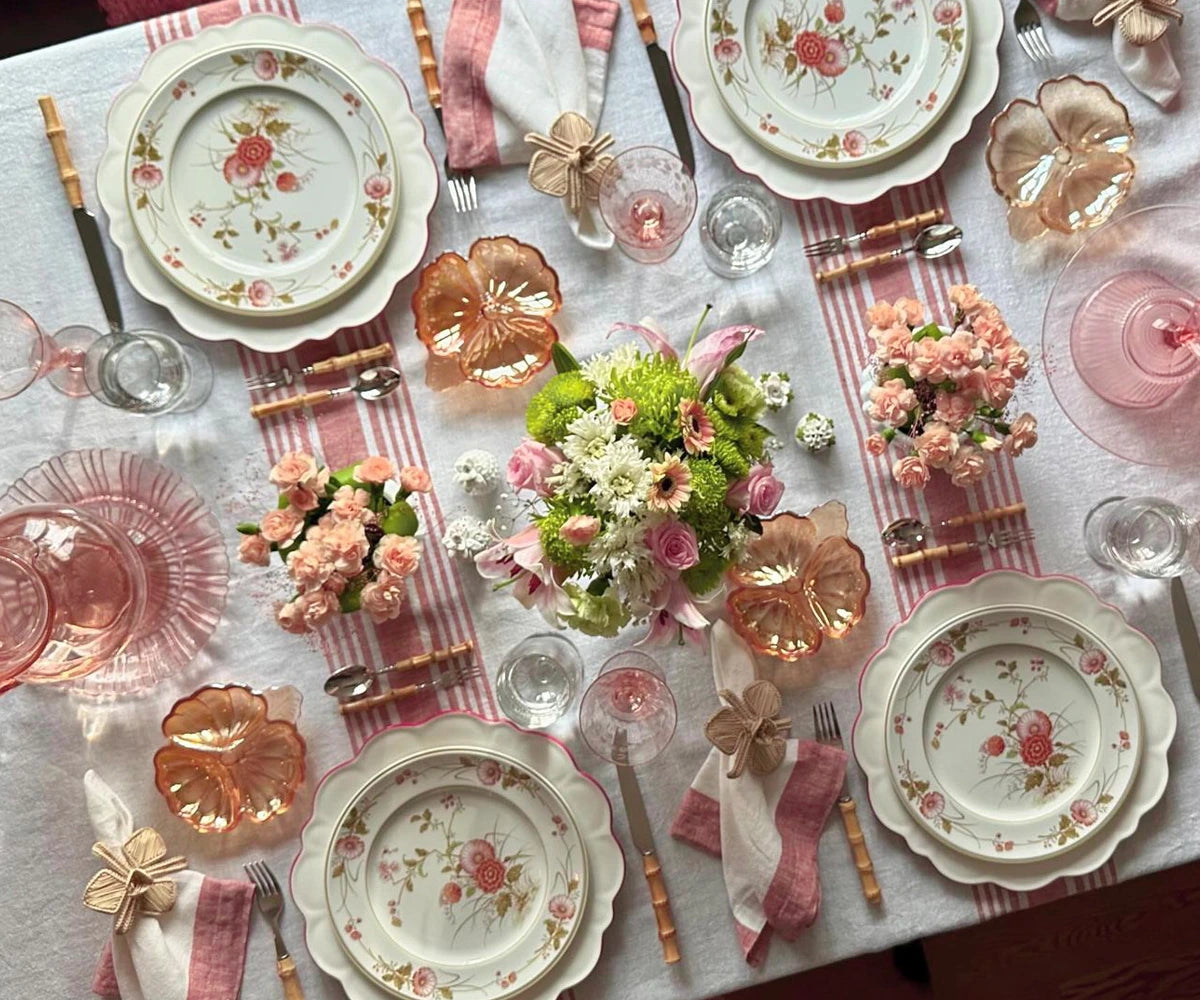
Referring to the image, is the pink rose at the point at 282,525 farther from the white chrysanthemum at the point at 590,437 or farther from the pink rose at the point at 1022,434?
the pink rose at the point at 1022,434

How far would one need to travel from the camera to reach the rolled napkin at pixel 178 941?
1.39 meters

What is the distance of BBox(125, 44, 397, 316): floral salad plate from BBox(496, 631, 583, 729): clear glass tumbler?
1.77 ft

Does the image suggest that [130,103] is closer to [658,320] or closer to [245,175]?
[245,175]

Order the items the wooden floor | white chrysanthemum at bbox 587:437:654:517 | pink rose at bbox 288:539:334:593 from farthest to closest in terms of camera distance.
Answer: the wooden floor
pink rose at bbox 288:539:334:593
white chrysanthemum at bbox 587:437:654:517

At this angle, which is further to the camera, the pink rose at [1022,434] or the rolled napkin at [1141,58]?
the rolled napkin at [1141,58]

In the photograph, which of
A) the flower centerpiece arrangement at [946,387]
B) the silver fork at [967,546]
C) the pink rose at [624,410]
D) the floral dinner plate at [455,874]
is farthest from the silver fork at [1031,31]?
the floral dinner plate at [455,874]

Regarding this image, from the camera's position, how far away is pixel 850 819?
1448 millimetres

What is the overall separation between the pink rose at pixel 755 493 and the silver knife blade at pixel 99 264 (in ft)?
2.82

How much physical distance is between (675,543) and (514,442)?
480 mm

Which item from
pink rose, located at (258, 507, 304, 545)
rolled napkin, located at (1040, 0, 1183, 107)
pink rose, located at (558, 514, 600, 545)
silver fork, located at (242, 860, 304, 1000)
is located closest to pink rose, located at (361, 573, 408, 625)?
pink rose, located at (258, 507, 304, 545)

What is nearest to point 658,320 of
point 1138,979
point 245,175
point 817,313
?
point 817,313

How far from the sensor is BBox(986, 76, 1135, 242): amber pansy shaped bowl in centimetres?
145

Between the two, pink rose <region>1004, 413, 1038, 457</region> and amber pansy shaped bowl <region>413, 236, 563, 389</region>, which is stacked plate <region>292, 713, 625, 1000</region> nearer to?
amber pansy shaped bowl <region>413, 236, 563, 389</region>

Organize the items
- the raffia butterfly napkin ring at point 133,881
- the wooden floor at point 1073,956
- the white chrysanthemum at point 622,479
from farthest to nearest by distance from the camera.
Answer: the wooden floor at point 1073,956
the raffia butterfly napkin ring at point 133,881
the white chrysanthemum at point 622,479
